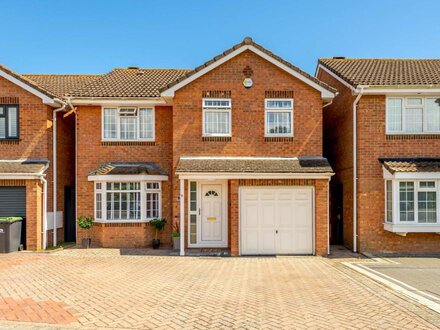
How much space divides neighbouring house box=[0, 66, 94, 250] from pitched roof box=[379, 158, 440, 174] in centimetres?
1268

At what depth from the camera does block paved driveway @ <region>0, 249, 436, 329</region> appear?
20.6 feet

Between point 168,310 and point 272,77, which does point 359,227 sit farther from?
point 168,310

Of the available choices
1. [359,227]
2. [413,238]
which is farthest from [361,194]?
[413,238]

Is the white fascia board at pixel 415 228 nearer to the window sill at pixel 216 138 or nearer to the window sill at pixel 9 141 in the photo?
the window sill at pixel 216 138

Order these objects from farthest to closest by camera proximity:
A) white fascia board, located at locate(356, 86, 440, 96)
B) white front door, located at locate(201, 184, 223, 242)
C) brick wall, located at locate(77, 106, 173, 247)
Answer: brick wall, located at locate(77, 106, 173, 247) → white front door, located at locate(201, 184, 223, 242) → white fascia board, located at locate(356, 86, 440, 96)

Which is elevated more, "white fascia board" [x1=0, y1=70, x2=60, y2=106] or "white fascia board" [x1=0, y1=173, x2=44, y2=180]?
"white fascia board" [x1=0, y1=70, x2=60, y2=106]

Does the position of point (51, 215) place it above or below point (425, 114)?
below

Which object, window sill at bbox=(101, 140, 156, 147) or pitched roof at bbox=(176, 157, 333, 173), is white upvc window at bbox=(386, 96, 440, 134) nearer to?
pitched roof at bbox=(176, 157, 333, 173)

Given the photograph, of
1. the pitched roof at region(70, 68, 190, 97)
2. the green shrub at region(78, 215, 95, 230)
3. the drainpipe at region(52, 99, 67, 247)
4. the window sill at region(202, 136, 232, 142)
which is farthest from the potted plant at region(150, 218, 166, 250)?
the pitched roof at region(70, 68, 190, 97)

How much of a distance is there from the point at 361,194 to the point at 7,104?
1412cm

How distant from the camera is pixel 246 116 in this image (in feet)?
43.7

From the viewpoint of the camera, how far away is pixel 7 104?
14.0 metres

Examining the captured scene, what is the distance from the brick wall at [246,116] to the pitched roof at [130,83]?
1.95 metres

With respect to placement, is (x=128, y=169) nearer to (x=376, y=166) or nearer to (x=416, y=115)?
(x=376, y=166)
